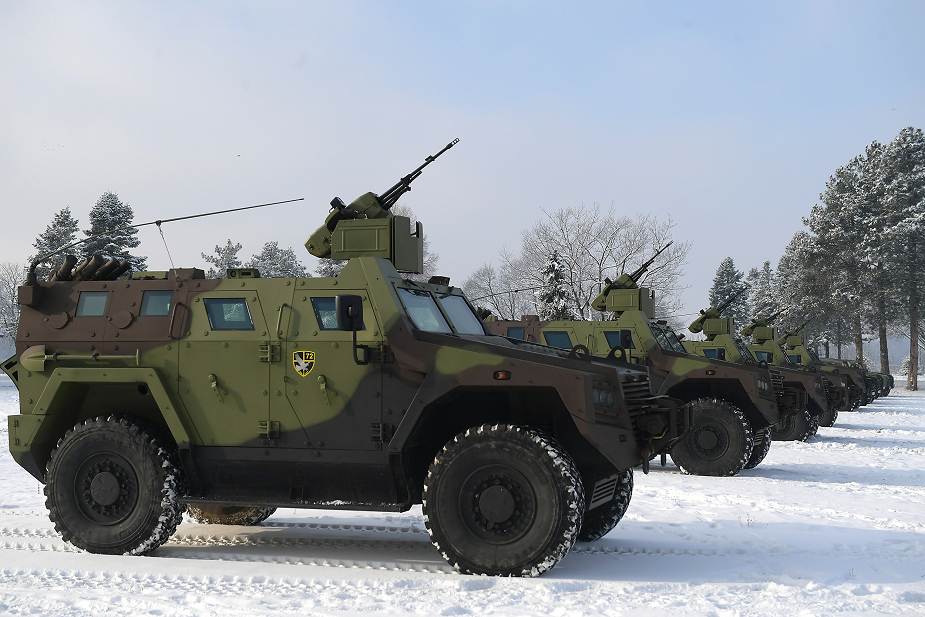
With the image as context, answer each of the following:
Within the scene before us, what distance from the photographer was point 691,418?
782 cm

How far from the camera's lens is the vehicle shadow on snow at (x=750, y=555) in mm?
7125

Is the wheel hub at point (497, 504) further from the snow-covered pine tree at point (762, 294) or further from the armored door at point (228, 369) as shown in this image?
the snow-covered pine tree at point (762, 294)

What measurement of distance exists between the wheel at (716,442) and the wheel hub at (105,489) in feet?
27.7

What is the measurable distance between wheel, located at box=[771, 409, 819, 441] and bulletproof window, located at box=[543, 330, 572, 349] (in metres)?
5.17

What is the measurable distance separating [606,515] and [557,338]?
27.4 feet

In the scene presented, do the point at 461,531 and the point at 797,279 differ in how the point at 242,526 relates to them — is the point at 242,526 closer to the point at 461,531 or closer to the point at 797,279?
the point at 461,531

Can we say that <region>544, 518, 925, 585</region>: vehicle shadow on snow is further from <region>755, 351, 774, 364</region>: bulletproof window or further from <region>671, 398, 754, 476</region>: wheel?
<region>755, 351, 774, 364</region>: bulletproof window

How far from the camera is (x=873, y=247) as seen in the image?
47531mm

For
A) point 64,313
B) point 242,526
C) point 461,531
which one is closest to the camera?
point 461,531

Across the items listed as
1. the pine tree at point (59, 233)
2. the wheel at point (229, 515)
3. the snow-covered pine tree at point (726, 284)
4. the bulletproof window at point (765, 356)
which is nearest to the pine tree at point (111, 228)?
the pine tree at point (59, 233)

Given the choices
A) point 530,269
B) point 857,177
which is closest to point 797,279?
point 857,177

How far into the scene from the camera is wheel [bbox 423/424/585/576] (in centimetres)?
685

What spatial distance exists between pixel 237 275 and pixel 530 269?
40931 mm

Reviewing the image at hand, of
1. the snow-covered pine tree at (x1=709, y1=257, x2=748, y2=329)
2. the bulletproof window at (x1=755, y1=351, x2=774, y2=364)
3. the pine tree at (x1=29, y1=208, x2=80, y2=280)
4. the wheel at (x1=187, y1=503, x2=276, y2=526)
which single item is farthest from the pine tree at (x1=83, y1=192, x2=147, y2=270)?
the snow-covered pine tree at (x1=709, y1=257, x2=748, y2=329)
